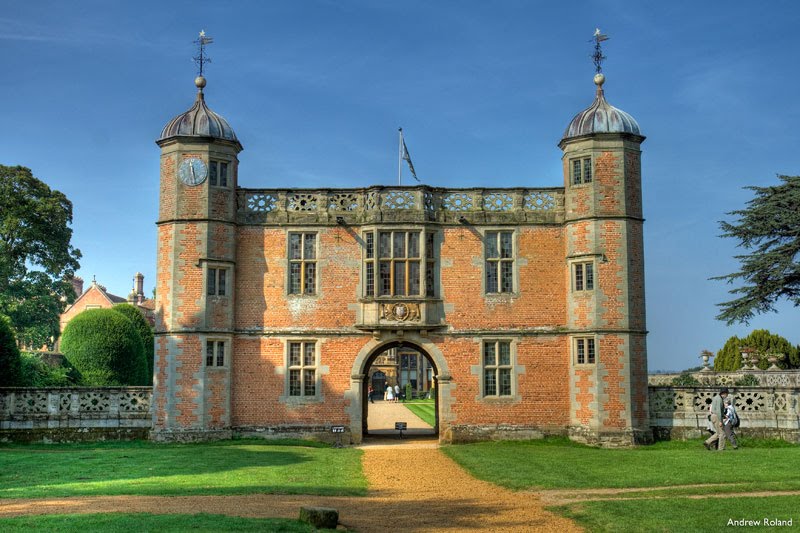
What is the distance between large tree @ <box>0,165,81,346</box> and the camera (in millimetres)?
46125

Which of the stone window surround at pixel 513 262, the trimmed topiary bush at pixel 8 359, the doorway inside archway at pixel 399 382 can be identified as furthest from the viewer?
the doorway inside archway at pixel 399 382

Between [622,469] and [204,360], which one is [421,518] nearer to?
[622,469]

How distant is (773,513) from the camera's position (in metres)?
13.3

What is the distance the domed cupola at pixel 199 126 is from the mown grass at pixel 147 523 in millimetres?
16927

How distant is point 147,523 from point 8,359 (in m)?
19.9

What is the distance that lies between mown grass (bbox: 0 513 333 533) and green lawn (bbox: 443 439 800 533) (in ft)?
16.9

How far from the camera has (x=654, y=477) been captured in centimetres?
1805

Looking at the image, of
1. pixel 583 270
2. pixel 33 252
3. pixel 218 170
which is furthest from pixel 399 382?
pixel 218 170

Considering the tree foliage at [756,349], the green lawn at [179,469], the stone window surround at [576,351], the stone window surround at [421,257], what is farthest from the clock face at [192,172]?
the tree foliage at [756,349]

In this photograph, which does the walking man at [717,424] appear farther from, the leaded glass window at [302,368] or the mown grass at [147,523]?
the mown grass at [147,523]

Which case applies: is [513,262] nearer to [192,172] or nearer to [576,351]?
[576,351]

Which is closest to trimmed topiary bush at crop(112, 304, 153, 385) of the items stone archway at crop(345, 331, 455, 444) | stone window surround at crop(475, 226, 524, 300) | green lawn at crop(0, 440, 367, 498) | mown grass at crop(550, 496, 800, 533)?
green lawn at crop(0, 440, 367, 498)

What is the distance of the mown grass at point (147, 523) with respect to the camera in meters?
11.7

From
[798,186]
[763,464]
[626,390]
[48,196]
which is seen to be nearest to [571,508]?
[763,464]
